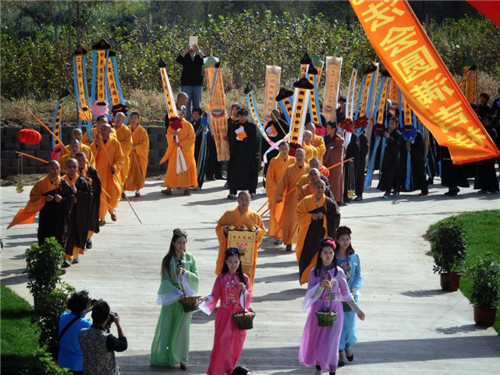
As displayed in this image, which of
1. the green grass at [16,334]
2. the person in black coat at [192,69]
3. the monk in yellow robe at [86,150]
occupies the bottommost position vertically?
the green grass at [16,334]

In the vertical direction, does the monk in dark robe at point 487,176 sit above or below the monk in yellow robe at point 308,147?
below

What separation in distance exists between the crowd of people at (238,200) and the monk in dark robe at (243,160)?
2 cm

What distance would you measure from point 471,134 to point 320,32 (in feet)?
73.6

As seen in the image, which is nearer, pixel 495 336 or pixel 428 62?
pixel 428 62

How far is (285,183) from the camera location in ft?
51.0

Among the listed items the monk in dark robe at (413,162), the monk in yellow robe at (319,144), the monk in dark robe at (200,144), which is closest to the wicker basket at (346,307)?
the monk in yellow robe at (319,144)

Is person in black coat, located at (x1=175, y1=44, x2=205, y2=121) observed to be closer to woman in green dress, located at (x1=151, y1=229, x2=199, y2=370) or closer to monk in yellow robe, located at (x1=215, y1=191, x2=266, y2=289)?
monk in yellow robe, located at (x1=215, y1=191, x2=266, y2=289)

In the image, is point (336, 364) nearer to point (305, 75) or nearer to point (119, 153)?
point (119, 153)

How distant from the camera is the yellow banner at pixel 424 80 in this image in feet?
28.3

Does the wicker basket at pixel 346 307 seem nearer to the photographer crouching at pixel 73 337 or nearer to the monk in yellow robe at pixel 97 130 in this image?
the photographer crouching at pixel 73 337

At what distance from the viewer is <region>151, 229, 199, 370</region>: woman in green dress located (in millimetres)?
10312

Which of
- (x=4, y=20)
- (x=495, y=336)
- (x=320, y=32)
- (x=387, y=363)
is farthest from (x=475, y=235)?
(x=4, y=20)

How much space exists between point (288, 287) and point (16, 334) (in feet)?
12.9

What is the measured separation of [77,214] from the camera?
1445 centimetres
